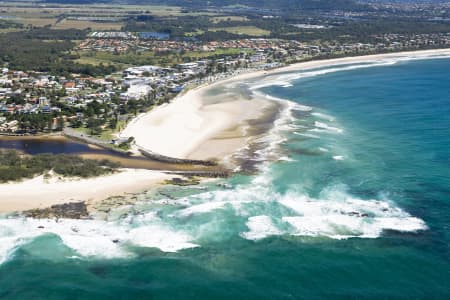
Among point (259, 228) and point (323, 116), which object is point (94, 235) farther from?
point (323, 116)

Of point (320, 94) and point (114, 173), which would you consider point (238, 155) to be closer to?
point (114, 173)

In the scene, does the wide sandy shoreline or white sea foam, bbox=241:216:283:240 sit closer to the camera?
white sea foam, bbox=241:216:283:240

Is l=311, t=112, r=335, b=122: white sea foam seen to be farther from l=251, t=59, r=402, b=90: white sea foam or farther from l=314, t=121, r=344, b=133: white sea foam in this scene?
l=251, t=59, r=402, b=90: white sea foam

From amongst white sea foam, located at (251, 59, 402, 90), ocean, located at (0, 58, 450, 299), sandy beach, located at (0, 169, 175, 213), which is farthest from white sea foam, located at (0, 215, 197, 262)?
white sea foam, located at (251, 59, 402, 90)

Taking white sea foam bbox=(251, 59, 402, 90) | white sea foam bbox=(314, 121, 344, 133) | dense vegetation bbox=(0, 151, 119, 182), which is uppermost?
white sea foam bbox=(251, 59, 402, 90)

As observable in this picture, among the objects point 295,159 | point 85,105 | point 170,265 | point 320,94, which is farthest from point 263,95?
point 170,265

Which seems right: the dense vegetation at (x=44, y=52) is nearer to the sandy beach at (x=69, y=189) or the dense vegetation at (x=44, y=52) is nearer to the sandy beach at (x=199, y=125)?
the sandy beach at (x=199, y=125)

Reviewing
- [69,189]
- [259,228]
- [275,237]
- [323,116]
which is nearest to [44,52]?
[323,116]
